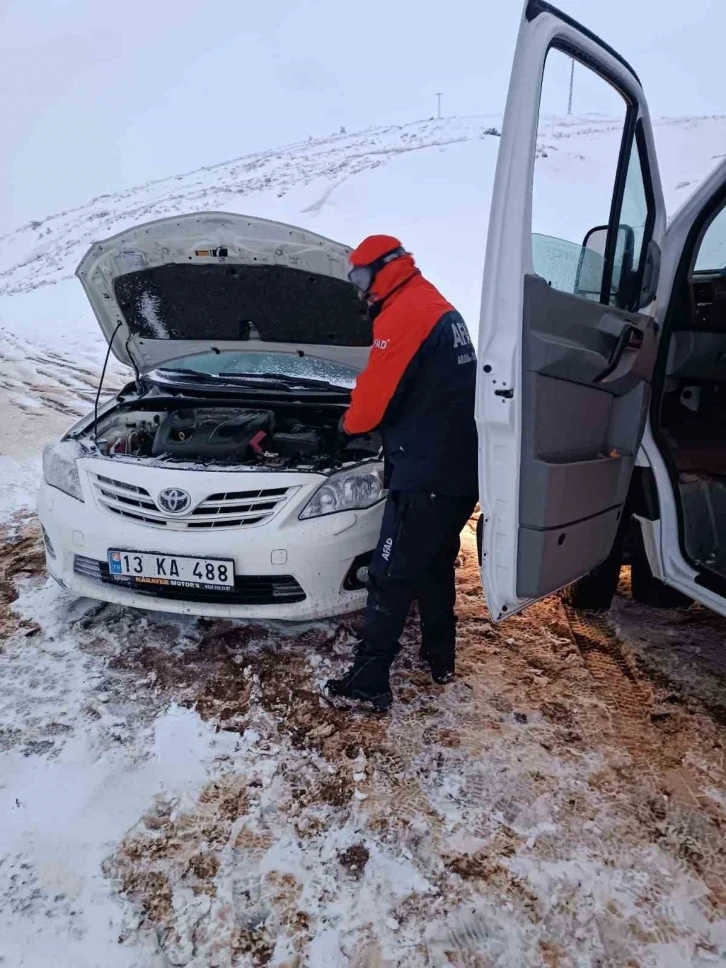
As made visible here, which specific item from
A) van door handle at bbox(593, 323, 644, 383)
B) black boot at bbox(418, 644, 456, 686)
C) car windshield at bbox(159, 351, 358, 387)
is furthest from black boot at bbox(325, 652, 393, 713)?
car windshield at bbox(159, 351, 358, 387)

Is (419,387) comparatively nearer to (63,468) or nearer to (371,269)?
(371,269)

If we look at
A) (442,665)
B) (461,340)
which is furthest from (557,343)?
(442,665)

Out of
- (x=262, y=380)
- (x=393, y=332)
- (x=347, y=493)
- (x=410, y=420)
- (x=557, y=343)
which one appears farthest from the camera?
(x=262, y=380)

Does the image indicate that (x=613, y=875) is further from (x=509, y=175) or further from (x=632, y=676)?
(x=509, y=175)

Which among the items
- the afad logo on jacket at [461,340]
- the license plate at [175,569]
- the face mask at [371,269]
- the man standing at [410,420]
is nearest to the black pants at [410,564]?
the man standing at [410,420]

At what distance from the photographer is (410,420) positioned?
2.31m

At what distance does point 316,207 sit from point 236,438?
24068mm

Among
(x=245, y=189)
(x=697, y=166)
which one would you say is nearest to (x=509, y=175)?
(x=697, y=166)

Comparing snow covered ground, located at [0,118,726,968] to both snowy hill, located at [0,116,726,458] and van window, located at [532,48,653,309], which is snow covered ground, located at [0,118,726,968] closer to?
van window, located at [532,48,653,309]

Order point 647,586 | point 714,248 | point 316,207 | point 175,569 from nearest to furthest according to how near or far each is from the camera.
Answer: point 175,569 < point 647,586 < point 714,248 < point 316,207

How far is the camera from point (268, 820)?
1.98 meters

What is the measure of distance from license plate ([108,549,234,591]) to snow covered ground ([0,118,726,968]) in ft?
1.30

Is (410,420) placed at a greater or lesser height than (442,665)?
greater

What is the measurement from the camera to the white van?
6.07 feet
